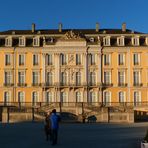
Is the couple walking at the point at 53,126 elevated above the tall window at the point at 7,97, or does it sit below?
below

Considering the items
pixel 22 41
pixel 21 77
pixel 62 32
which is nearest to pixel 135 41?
pixel 62 32

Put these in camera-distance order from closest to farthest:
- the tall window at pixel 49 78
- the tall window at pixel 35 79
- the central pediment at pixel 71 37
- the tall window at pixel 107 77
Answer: the central pediment at pixel 71 37 < the tall window at pixel 49 78 < the tall window at pixel 107 77 < the tall window at pixel 35 79

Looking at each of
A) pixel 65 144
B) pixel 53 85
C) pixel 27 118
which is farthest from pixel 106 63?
pixel 65 144

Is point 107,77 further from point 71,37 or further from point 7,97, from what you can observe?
point 7,97

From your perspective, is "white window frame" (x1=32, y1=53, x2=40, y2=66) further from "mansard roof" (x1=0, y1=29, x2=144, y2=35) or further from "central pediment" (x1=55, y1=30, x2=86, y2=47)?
"mansard roof" (x1=0, y1=29, x2=144, y2=35)

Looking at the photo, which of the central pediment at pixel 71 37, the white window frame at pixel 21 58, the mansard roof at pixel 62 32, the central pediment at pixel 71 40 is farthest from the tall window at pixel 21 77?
the central pediment at pixel 71 37

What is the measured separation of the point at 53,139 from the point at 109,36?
1887 inches

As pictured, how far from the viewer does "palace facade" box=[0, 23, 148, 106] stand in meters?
65.2

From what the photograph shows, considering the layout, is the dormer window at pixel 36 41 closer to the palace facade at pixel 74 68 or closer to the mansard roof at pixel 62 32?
the palace facade at pixel 74 68

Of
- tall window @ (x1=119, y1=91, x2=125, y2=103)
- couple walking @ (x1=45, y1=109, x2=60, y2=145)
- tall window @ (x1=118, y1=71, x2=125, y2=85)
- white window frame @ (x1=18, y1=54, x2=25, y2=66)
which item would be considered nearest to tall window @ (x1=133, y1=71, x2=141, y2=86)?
tall window @ (x1=118, y1=71, x2=125, y2=85)

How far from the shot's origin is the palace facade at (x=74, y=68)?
214ft

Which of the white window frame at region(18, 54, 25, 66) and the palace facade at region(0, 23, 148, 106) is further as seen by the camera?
the white window frame at region(18, 54, 25, 66)

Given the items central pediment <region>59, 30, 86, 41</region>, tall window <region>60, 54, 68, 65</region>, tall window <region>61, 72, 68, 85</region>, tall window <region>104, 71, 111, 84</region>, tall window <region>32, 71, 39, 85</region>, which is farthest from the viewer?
tall window <region>32, 71, 39, 85</region>

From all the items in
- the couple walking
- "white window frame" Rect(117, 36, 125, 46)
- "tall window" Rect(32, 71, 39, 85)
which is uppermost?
"white window frame" Rect(117, 36, 125, 46)
